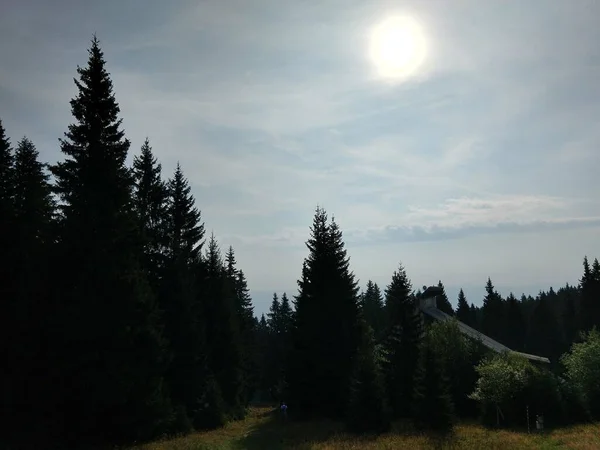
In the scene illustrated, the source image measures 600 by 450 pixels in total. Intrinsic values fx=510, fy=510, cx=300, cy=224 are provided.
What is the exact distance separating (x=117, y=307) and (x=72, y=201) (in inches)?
200

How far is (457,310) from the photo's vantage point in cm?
11262

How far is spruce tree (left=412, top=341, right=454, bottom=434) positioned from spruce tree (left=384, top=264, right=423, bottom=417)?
8.64 meters

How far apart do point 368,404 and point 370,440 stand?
4108 millimetres

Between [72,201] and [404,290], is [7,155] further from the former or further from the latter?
[404,290]

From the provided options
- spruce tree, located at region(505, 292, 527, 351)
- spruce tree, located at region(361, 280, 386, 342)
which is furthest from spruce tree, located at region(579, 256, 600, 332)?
spruce tree, located at region(361, 280, 386, 342)

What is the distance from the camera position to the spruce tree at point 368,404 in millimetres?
29984

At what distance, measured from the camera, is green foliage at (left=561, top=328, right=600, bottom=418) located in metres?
37.5

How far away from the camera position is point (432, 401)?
30.1 meters

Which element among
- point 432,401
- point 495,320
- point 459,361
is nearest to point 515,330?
point 495,320

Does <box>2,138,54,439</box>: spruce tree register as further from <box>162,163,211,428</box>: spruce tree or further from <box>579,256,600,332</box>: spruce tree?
<box>579,256,600,332</box>: spruce tree

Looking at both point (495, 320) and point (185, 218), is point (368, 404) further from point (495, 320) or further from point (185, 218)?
point (495, 320)

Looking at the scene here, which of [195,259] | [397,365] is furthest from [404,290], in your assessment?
[195,259]

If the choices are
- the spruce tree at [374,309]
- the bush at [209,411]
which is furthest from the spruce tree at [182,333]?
the spruce tree at [374,309]

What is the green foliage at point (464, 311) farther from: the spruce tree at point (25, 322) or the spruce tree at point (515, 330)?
the spruce tree at point (25, 322)
